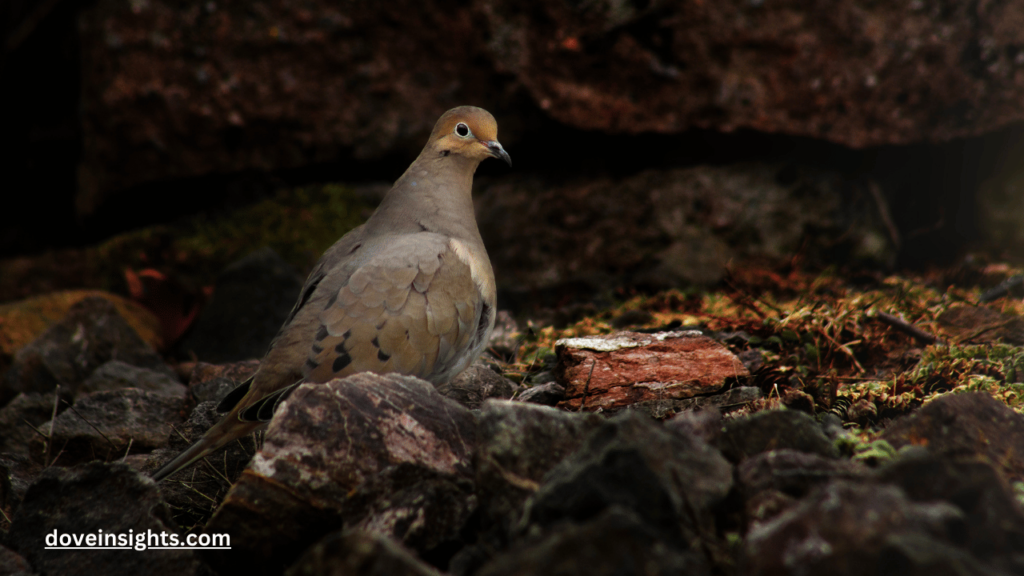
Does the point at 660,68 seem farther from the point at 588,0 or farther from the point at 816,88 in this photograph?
the point at 816,88

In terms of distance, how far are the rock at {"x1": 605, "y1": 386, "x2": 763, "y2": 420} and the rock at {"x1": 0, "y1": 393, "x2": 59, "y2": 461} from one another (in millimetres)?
3317

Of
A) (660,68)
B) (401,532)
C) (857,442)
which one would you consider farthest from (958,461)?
(660,68)

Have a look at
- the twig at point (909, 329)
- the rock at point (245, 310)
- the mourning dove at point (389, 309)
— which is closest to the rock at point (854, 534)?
the mourning dove at point (389, 309)

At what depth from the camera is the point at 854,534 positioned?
151 centimetres

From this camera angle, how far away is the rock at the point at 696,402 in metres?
3.06

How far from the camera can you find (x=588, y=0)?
219 inches

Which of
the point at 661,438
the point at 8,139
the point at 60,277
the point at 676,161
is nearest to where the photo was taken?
the point at 661,438

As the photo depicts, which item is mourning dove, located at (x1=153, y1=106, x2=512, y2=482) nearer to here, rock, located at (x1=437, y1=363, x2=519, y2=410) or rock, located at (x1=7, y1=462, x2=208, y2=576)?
rock, located at (x1=437, y1=363, x2=519, y2=410)

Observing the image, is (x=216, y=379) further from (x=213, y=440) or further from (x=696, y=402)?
(x=696, y=402)

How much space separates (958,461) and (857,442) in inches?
23.4

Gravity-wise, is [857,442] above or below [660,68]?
below

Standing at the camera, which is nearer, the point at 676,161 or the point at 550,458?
the point at 550,458

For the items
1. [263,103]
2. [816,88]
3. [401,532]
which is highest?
[816,88]

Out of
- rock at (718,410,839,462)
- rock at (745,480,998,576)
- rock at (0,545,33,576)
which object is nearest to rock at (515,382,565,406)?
rock at (718,410,839,462)
